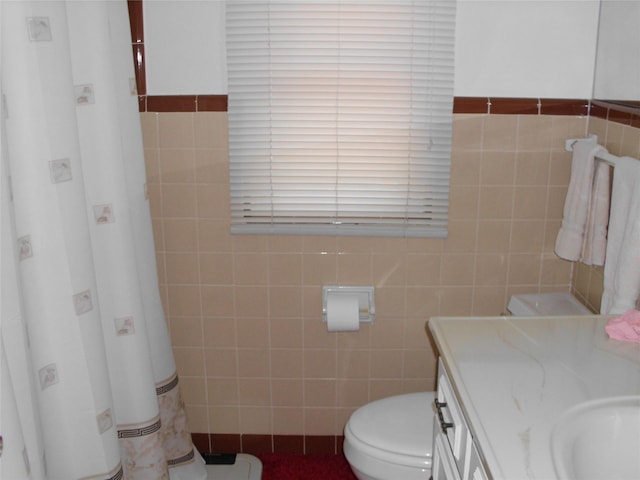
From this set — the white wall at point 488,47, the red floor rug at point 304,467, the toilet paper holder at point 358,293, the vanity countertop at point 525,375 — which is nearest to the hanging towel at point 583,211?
the white wall at point 488,47

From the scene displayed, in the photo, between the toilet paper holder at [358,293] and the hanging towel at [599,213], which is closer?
the hanging towel at [599,213]

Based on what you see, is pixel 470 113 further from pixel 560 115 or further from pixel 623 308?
pixel 623 308

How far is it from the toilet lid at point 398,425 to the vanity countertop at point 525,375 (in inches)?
19.0

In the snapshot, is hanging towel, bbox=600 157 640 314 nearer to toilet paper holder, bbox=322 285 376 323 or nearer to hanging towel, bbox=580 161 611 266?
hanging towel, bbox=580 161 611 266

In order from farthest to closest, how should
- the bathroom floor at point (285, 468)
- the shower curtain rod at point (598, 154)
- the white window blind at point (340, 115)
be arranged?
1. the bathroom floor at point (285, 468)
2. the white window blind at point (340, 115)
3. the shower curtain rod at point (598, 154)

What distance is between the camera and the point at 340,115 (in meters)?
2.59

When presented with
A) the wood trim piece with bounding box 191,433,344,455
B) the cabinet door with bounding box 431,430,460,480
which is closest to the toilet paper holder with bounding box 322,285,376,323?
the wood trim piece with bounding box 191,433,344,455

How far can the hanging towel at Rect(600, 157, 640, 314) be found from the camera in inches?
80.7

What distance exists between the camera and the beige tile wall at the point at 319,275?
104 inches

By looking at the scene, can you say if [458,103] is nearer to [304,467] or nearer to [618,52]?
[618,52]

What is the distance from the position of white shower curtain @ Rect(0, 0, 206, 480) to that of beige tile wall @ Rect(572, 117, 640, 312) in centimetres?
149

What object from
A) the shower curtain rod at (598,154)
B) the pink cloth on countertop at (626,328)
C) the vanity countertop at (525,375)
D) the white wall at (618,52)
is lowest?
the vanity countertop at (525,375)

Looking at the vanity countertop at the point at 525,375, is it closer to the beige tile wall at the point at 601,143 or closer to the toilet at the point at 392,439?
the toilet at the point at 392,439

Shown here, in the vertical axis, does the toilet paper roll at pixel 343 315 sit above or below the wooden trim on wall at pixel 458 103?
below
